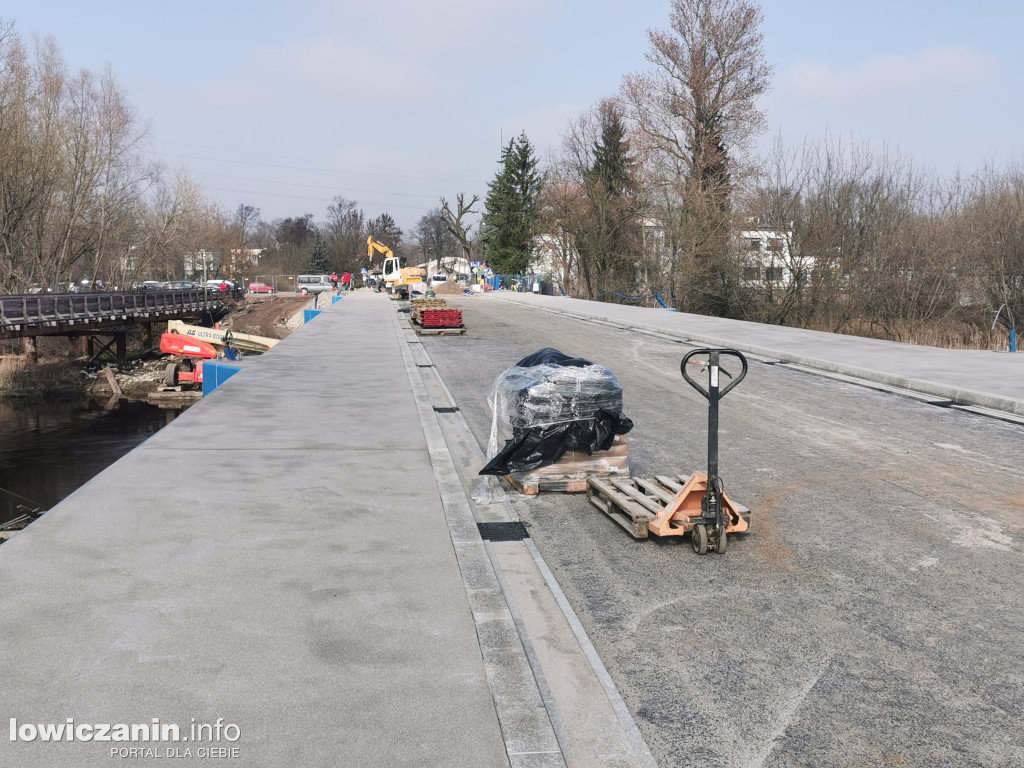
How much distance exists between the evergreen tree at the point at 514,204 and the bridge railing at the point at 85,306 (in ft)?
95.6

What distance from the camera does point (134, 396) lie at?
40.3m

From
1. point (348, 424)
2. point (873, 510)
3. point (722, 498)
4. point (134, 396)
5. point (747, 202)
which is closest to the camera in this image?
point (722, 498)

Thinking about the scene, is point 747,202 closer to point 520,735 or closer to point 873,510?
point 873,510

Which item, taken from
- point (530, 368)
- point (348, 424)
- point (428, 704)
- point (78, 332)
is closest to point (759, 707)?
point (428, 704)

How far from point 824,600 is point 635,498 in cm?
191

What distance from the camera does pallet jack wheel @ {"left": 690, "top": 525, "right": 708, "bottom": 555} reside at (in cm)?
604

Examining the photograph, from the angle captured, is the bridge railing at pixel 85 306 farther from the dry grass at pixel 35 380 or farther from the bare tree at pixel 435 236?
the bare tree at pixel 435 236

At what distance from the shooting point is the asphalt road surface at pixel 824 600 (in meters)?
3.80

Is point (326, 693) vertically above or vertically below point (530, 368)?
below

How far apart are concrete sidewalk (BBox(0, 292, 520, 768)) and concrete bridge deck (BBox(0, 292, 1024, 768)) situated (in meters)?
0.01

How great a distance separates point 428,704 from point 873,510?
4880mm

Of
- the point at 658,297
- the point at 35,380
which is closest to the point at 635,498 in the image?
the point at 658,297

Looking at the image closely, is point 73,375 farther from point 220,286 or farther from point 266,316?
point 220,286

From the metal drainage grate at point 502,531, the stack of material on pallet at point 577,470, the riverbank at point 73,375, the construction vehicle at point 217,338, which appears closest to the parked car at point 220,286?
the riverbank at point 73,375
